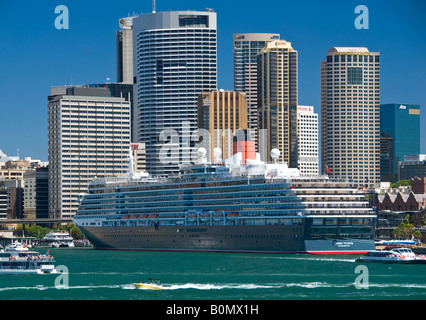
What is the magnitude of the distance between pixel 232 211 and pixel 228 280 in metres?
54.6

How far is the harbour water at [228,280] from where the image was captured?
9225cm

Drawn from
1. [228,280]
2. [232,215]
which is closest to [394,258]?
[228,280]

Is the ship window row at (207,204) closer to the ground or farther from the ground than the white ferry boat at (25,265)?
farther from the ground

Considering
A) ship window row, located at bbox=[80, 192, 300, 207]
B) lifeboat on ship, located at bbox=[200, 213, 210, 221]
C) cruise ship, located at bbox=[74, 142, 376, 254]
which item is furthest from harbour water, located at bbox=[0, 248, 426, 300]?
lifeboat on ship, located at bbox=[200, 213, 210, 221]

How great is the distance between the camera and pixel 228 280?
10681 cm

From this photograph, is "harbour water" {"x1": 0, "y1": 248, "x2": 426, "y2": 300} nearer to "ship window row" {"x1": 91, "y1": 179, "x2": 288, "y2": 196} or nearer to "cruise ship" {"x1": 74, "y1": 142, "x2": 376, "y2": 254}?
"cruise ship" {"x1": 74, "y1": 142, "x2": 376, "y2": 254}

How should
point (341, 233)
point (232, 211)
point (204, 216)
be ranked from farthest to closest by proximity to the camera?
point (204, 216) < point (232, 211) < point (341, 233)

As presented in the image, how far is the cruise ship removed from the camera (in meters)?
149

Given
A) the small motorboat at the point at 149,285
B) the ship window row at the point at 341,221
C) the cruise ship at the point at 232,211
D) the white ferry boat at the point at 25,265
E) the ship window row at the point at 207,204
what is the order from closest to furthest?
the small motorboat at the point at 149,285 < the white ferry boat at the point at 25,265 < the ship window row at the point at 341,221 < the cruise ship at the point at 232,211 < the ship window row at the point at 207,204

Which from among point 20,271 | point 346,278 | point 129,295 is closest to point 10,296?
point 129,295

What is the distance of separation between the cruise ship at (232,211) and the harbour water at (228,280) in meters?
6.67

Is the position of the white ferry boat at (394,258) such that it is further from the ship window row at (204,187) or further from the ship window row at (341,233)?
the ship window row at (204,187)

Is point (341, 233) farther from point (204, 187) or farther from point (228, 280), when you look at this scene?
point (228, 280)

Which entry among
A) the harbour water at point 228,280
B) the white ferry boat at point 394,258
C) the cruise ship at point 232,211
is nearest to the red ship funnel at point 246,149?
the cruise ship at point 232,211
